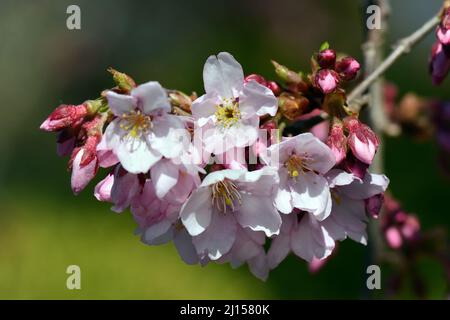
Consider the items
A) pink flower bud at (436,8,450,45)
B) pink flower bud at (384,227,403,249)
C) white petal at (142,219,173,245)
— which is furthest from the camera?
pink flower bud at (384,227,403,249)

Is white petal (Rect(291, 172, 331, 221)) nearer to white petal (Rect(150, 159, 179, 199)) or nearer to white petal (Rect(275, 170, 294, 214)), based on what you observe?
white petal (Rect(275, 170, 294, 214))

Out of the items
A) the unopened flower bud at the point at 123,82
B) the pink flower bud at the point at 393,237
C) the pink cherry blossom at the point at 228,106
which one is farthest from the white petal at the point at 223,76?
the pink flower bud at the point at 393,237

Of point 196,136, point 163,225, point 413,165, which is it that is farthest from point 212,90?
point 413,165

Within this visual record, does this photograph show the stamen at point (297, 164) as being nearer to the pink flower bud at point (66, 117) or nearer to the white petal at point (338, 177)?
the white petal at point (338, 177)

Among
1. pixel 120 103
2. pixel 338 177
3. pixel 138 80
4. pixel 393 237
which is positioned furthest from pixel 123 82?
pixel 138 80

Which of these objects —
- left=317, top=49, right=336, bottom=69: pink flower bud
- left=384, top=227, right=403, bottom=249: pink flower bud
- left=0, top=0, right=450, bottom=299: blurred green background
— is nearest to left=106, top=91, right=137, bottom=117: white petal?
left=317, top=49, right=336, bottom=69: pink flower bud

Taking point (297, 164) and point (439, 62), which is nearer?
point (297, 164)

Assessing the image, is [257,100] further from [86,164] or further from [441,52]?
[441,52]
